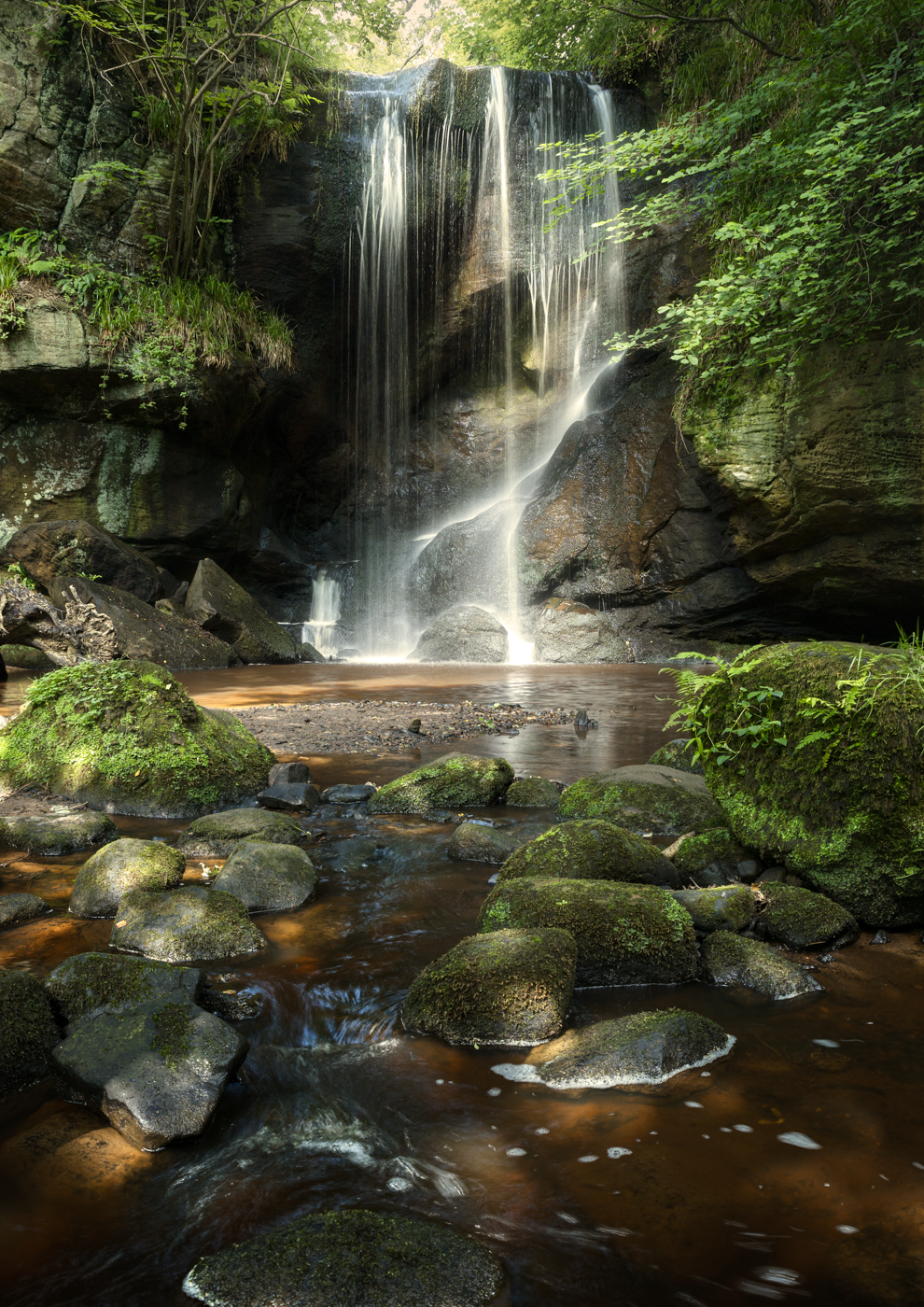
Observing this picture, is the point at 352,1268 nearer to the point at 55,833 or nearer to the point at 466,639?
the point at 55,833

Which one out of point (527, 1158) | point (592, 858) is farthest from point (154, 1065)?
point (592, 858)

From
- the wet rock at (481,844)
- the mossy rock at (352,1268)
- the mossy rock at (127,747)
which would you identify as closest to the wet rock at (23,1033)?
the mossy rock at (352,1268)

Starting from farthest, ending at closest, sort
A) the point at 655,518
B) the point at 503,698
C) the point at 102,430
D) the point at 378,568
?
the point at 378,568 < the point at 655,518 < the point at 102,430 < the point at 503,698

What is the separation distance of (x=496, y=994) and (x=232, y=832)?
80.7 inches

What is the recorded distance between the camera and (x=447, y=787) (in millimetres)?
4750

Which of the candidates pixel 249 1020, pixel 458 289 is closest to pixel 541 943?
pixel 249 1020

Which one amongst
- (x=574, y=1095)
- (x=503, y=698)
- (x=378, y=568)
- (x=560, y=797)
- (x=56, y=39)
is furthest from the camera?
(x=378, y=568)

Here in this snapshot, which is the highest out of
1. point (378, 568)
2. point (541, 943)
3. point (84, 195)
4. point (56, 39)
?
point (56, 39)

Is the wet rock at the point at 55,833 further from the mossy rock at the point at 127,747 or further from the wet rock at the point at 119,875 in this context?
the wet rock at the point at 119,875

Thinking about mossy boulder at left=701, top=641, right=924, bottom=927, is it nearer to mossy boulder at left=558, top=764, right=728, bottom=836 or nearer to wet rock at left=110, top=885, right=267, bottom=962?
mossy boulder at left=558, top=764, right=728, bottom=836

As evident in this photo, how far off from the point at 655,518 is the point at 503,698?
758 centimetres

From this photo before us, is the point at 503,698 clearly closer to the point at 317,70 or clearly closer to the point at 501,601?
the point at 501,601

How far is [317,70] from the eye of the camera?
16.8m

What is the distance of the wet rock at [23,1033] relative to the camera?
6.51 ft
